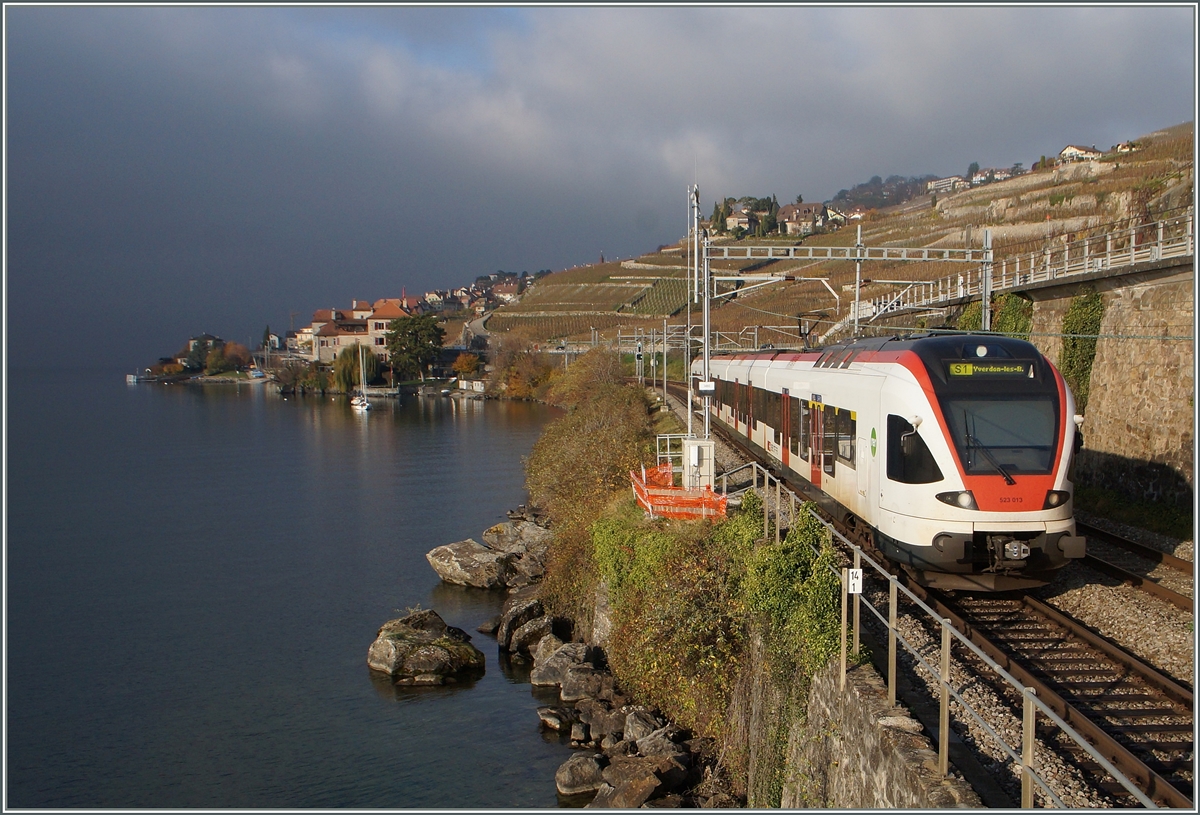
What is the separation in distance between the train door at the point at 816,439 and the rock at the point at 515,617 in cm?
960

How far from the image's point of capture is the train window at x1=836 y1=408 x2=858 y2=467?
1427 cm

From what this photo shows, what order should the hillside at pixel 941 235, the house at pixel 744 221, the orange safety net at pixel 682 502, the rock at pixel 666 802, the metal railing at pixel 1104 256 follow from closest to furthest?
the rock at pixel 666 802
the orange safety net at pixel 682 502
the metal railing at pixel 1104 256
the hillside at pixel 941 235
the house at pixel 744 221

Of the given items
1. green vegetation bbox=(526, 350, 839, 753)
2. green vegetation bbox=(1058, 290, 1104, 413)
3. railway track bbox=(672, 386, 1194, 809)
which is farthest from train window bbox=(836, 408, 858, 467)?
green vegetation bbox=(1058, 290, 1104, 413)

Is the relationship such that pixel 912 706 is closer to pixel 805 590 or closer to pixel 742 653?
pixel 805 590

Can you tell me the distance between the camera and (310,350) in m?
178

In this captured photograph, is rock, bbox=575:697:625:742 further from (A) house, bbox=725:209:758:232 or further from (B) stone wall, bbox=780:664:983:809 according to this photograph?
(A) house, bbox=725:209:758:232

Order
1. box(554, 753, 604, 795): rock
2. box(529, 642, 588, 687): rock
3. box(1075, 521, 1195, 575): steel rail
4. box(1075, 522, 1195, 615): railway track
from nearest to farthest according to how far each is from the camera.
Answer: box(1075, 522, 1195, 615): railway track → box(1075, 521, 1195, 575): steel rail → box(554, 753, 604, 795): rock → box(529, 642, 588, 687): rock

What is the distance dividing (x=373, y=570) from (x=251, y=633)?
6.64 m

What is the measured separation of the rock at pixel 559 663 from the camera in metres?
19.9

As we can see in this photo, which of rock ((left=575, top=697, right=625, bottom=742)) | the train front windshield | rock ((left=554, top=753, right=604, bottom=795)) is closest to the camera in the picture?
the train front windshield

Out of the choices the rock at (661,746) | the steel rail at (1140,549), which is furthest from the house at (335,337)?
the steel rail at (1140,549)

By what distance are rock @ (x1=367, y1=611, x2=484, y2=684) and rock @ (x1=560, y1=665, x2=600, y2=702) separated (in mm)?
3596

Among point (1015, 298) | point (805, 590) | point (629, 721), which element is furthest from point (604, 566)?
point (1015, 298)

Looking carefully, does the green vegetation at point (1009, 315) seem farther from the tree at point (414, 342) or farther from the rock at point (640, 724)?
the tree at point (414, 342)
